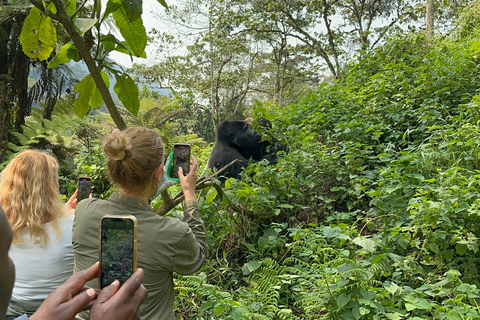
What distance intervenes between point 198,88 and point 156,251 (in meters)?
17.9

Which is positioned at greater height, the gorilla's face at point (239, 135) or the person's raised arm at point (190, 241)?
the gorilla's face at point (239, 135)

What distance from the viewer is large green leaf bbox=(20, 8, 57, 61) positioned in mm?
1674

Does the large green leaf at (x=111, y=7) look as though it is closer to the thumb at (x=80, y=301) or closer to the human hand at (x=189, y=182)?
the human hand at (x=189, y=182)

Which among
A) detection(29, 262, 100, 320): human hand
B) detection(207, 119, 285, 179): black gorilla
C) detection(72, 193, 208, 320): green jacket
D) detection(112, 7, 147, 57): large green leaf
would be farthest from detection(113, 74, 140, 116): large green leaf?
detection(207, 119, 285, 179): black gorilla

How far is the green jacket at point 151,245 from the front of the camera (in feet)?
4.69

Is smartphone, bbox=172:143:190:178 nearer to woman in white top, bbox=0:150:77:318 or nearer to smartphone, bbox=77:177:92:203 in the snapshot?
woman in white top, bbox=0:150:77:318

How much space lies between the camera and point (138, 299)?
0.61m

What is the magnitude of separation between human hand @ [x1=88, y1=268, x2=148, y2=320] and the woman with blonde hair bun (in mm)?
811

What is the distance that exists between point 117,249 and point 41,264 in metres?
1.07

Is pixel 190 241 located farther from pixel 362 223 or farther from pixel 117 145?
pixel 362 223

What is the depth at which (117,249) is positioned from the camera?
0.92 meters

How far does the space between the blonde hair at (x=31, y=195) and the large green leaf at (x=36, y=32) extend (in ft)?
1.62

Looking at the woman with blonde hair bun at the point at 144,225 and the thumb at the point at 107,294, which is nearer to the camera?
the thumb at the point at 107,294

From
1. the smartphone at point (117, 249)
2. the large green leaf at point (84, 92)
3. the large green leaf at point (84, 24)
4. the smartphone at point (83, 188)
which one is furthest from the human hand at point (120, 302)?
the smartphone at point (83, 188)
